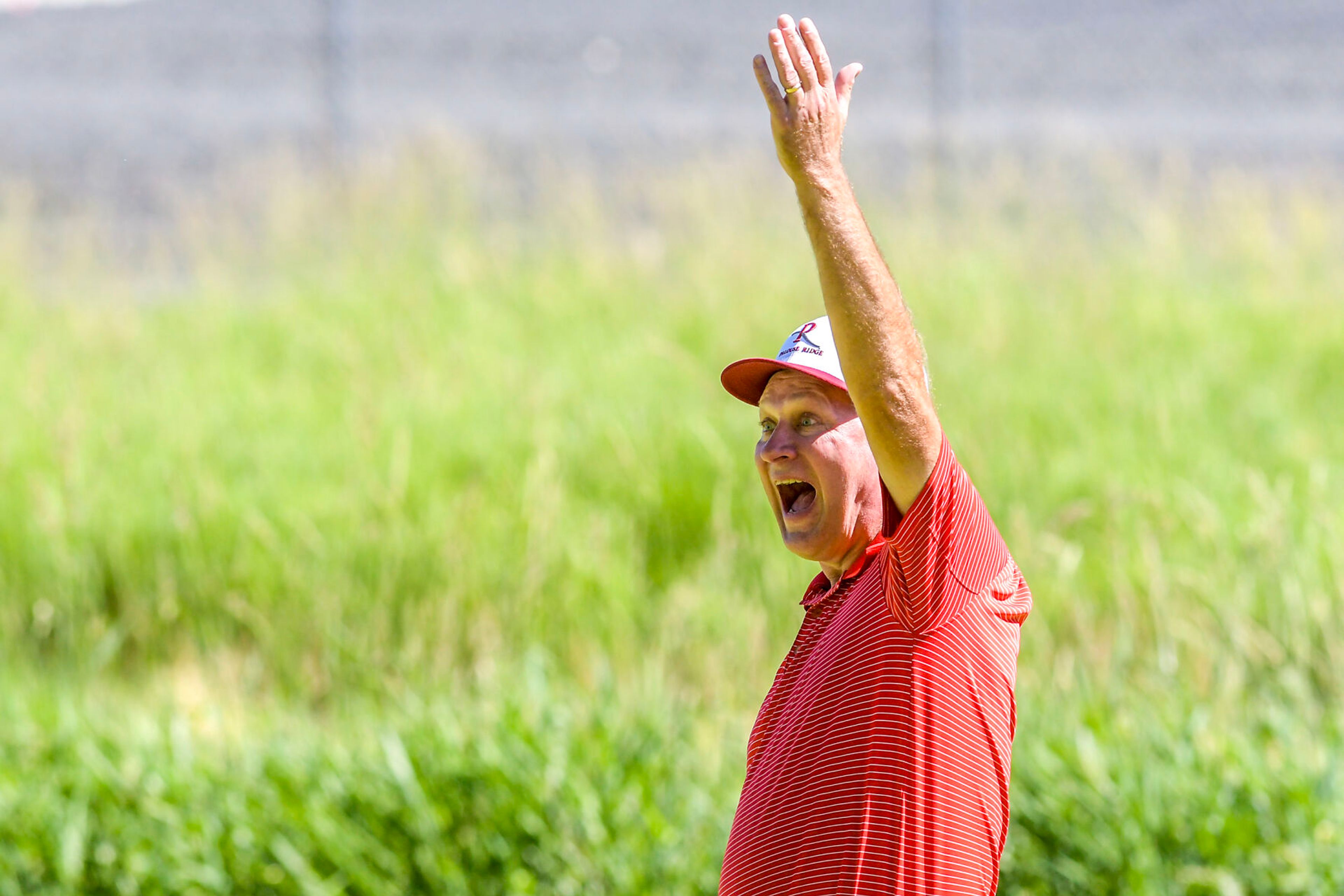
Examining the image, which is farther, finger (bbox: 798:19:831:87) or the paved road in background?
the paved road in background

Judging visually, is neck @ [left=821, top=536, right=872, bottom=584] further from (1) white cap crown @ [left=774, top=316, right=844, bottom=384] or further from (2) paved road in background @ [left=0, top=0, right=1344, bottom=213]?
(2) paved road in background @ [left=0, top=0, right=1344, bottom=213]

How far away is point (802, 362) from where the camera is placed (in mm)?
1649

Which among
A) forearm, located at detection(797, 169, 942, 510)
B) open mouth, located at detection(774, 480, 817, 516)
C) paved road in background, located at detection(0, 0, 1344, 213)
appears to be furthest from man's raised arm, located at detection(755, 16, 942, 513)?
paved road in background, located at detection(0, 0, 1344, 213)

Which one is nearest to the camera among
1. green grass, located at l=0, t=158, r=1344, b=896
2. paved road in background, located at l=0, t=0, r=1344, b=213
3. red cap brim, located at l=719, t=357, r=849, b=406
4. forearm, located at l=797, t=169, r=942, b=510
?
forearm, located at l=797, t=169, r=942, b=510

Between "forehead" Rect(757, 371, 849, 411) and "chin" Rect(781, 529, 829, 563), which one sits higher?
"forehead" Rect(757, 371, 849, 411)

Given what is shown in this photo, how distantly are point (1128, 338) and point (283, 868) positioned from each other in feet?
14.2

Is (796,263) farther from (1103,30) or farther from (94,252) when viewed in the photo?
(1103,30)

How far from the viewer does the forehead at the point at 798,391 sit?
1.66 m

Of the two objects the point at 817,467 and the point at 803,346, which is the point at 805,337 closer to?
the point at 803,346

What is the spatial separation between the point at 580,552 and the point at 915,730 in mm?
3227

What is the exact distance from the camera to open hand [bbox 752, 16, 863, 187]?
155 cm

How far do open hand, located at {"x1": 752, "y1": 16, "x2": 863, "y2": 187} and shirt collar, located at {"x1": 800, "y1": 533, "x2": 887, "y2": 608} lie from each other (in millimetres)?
428

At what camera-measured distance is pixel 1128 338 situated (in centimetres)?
644

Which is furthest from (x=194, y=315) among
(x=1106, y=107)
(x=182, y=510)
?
(x=1106, y=107)
